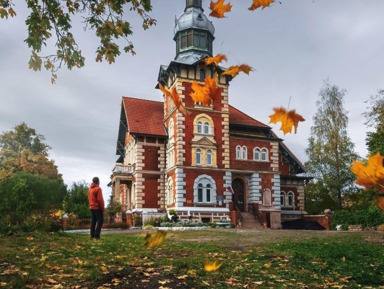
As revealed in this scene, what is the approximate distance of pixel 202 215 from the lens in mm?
31375

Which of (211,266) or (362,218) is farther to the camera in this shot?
(362,218)

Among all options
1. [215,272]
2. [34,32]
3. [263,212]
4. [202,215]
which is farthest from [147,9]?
[263,212]

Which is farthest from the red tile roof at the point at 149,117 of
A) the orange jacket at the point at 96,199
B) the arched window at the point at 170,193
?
the orange jacket at the point at 96,199

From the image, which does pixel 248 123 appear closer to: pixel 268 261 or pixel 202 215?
pixel 202 215

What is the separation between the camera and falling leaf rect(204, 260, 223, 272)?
6.65 metres

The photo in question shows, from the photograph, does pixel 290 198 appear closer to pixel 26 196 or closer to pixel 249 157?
pixel 249 157

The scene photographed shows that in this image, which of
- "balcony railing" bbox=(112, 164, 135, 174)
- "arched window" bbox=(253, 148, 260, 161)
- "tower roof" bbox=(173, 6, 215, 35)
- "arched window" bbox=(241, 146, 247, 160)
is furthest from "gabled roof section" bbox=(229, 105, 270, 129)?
"balcony railing" bbox=(112, 164, 135, 174)

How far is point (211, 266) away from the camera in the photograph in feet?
22.4

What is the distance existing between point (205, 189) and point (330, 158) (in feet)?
46.4

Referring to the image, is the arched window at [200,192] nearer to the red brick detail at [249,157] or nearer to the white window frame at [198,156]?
the white window frame at [198,156]

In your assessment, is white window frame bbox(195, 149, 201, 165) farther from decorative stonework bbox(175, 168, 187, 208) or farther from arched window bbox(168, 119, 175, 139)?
arched window bbox(168, 119, 175, 139)

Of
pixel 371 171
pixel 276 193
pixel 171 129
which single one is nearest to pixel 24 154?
pixel 171 129

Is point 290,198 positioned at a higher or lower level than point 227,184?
lower

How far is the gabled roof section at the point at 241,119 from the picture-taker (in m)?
35.9
